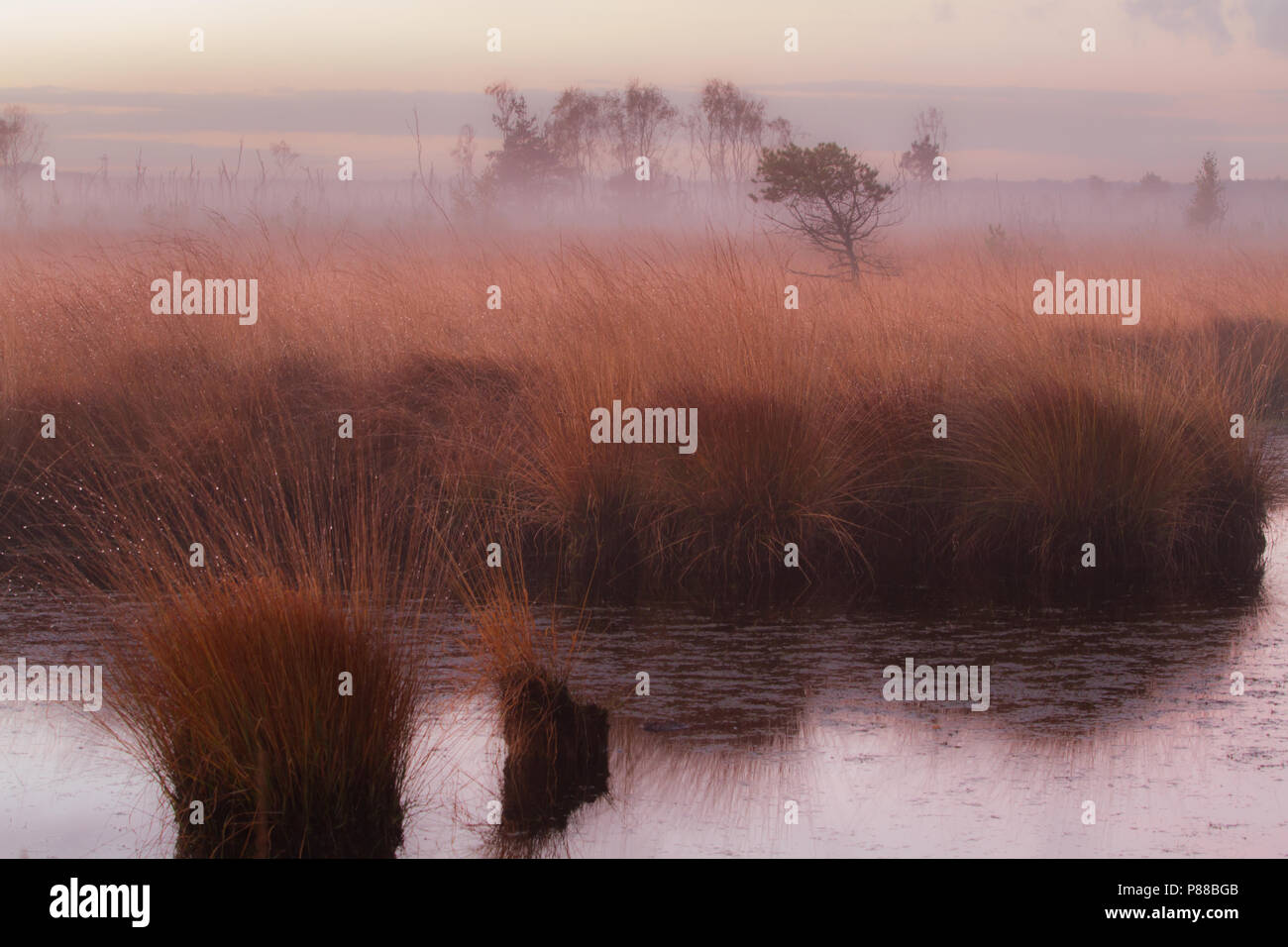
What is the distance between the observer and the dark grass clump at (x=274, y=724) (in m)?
4.12

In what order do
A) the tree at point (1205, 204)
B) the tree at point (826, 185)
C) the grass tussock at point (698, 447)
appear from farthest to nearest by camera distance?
the tree at point (1205, 204) → the tree at point (826, 185) → the grass tussock at point (698, 447)

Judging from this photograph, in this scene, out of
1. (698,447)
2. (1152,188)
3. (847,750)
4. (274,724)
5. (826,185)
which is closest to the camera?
(274,724)

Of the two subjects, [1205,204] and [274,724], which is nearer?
[274,724]

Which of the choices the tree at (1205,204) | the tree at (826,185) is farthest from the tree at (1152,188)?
the tree at (826,185)

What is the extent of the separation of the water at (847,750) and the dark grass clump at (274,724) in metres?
0.16

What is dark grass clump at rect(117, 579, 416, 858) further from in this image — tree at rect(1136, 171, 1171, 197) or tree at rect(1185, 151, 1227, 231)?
tree at rect(1136, 171, 1171, 197)

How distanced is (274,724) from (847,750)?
1.94 metres

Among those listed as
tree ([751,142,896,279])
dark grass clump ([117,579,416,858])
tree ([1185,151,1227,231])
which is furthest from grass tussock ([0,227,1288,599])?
tree ([1185,151,1227,231])

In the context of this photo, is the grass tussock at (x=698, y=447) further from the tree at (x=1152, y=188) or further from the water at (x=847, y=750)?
the tree at (x=1152, y=188)

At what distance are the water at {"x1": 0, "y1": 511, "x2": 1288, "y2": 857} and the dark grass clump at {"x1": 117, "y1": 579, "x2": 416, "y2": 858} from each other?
158mm

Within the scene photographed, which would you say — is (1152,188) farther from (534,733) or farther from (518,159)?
(534,733)

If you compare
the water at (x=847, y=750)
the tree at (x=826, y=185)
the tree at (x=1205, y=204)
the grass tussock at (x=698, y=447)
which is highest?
the tree at (x=1205, y=204)

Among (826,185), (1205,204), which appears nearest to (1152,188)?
(1205,204)

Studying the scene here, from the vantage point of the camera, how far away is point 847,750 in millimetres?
4848
